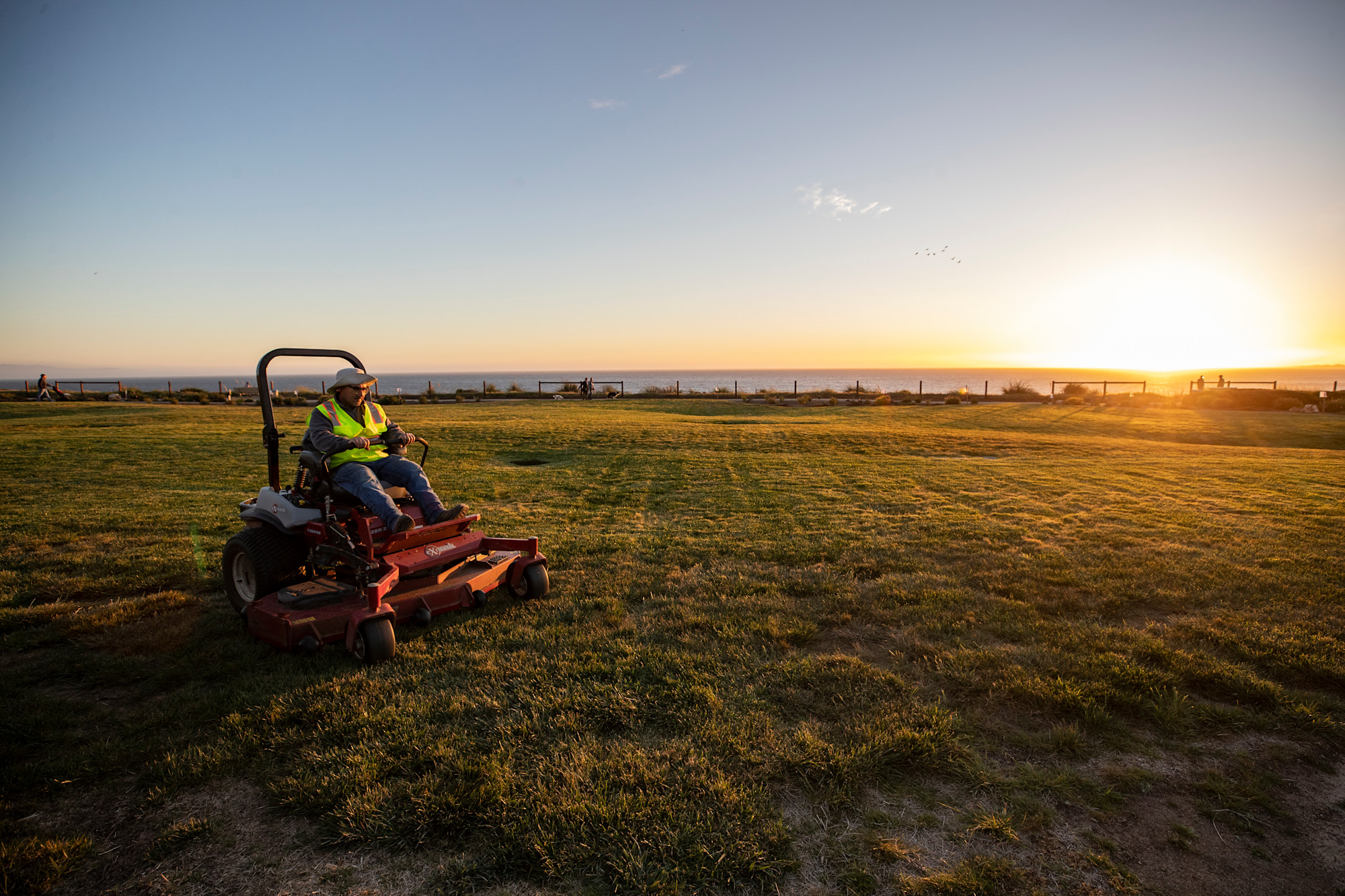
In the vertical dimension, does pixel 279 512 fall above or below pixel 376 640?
above

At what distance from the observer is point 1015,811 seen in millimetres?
2879

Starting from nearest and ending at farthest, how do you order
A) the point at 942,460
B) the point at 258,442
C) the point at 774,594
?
the point at 774,594
the point at 942,460
the point at 258,442

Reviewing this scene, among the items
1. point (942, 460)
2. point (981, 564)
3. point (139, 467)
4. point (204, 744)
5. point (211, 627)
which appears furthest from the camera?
point (942, 460)

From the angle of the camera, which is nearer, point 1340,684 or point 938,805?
point 938,805

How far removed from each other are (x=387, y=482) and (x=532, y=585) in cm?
154

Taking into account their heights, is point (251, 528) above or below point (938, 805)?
above

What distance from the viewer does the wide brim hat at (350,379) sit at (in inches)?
198

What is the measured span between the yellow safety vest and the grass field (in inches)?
61.3

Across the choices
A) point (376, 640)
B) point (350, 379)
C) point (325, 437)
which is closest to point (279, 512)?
point (325, 437)

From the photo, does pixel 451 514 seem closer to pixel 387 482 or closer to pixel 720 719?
pixel 387 482

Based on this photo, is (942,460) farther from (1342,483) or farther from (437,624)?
(437,624)

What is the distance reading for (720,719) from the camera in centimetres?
355

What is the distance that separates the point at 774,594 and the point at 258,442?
1649 cm

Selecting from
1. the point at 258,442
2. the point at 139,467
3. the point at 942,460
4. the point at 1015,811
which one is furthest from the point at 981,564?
the point at 258,442
